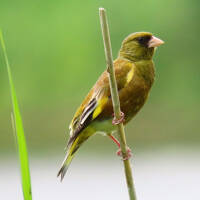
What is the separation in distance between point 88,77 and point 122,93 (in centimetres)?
372

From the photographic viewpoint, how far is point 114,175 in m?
6.14

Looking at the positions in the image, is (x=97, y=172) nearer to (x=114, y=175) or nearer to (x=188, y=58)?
(x=114, y=175)

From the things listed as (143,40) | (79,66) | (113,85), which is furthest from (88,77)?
(113,85)

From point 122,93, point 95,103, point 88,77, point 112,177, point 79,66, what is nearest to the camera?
point 95,103

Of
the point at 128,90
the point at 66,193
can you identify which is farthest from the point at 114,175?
the point at 128,90

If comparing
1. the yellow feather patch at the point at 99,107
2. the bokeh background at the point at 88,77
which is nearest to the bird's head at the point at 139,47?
the yellow feather patch at the point at 99,107

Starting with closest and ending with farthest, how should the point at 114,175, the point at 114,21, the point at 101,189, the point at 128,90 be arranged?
the point at 128,90 → the point at 101,189 → the point at 114,175 → the point at 114,21

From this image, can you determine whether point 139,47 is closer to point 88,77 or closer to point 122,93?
point 122,93

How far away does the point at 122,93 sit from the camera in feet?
10.5

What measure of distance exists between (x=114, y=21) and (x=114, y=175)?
4.68 ft

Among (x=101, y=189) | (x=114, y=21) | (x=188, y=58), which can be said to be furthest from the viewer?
(x=188, y=58)

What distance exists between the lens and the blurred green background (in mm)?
6773

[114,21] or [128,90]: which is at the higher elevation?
[114,21]

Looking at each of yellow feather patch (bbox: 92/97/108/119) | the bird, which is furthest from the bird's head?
yellow feather patch (bbox: 92/97/108/119)
